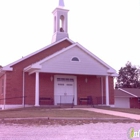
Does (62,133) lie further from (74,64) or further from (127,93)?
(127,93)

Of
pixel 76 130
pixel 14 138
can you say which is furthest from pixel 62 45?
pixel 14 138

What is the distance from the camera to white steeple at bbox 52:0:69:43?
26438 millimetres

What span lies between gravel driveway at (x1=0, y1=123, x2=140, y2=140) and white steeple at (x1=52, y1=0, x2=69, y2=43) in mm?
16478

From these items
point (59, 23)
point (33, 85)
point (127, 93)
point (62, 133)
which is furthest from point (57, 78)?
point (127, 93)

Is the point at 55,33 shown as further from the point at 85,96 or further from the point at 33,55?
the point at 85,96

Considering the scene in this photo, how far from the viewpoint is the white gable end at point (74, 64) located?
22.1 metres

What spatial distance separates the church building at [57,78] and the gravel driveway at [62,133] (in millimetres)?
11139

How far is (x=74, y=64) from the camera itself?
23.0 meters

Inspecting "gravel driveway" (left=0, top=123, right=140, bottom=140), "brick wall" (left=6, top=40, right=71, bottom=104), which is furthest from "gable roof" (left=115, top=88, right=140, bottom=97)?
"gravel driveway" (left=0, top=123, right=140, bottom=140)

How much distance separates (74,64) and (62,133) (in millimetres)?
13916

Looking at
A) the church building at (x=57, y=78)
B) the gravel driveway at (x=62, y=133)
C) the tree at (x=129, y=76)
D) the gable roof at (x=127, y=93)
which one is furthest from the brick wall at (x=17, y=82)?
the tree at (x=129, y=76)

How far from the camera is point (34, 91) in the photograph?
76.6 ft

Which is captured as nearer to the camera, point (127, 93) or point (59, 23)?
point (59, 23)

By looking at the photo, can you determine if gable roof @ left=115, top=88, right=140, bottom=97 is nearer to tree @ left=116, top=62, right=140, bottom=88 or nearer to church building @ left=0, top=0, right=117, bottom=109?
church building @ left=0, top=0, right=117, bottom=109
